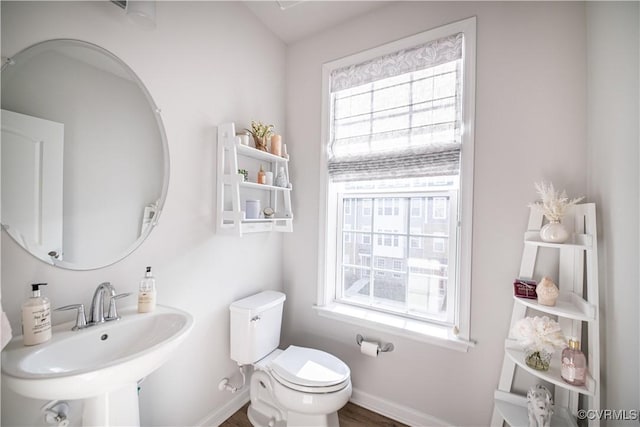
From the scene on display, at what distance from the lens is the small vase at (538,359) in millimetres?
1173

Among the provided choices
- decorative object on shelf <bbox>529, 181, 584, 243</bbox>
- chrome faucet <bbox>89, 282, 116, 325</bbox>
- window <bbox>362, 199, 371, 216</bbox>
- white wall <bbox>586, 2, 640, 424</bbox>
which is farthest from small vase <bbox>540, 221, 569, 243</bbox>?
chrome faucet <bbox>89, 282, 116, 325</bbox>

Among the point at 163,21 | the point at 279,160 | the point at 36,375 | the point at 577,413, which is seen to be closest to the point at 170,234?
the point at 36,375

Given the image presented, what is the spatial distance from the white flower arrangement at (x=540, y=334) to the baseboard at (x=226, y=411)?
5.64 ft

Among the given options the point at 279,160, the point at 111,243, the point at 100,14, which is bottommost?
the point at 111,243

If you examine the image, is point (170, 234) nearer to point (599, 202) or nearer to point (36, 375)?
point (36, 375)

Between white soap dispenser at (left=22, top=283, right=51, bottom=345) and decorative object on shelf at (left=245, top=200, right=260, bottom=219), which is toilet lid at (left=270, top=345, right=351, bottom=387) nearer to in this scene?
decorative object on shelf at (left=245, top=200, right=260, bottom=219)

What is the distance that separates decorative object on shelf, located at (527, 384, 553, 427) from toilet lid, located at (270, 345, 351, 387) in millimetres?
854

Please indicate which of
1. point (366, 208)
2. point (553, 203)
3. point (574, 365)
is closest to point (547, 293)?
point (574, 365)

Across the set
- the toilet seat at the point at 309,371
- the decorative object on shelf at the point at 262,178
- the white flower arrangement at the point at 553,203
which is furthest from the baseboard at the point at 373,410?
the decorative object on shelf at the point at 262,178

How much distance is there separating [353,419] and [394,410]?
0.27 m

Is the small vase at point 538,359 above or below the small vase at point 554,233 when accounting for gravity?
below

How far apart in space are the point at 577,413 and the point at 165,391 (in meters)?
2.00

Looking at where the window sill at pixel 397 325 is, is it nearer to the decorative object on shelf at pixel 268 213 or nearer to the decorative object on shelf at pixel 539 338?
the decorative object on shelf at pixel 539 338

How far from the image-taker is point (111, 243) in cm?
110
